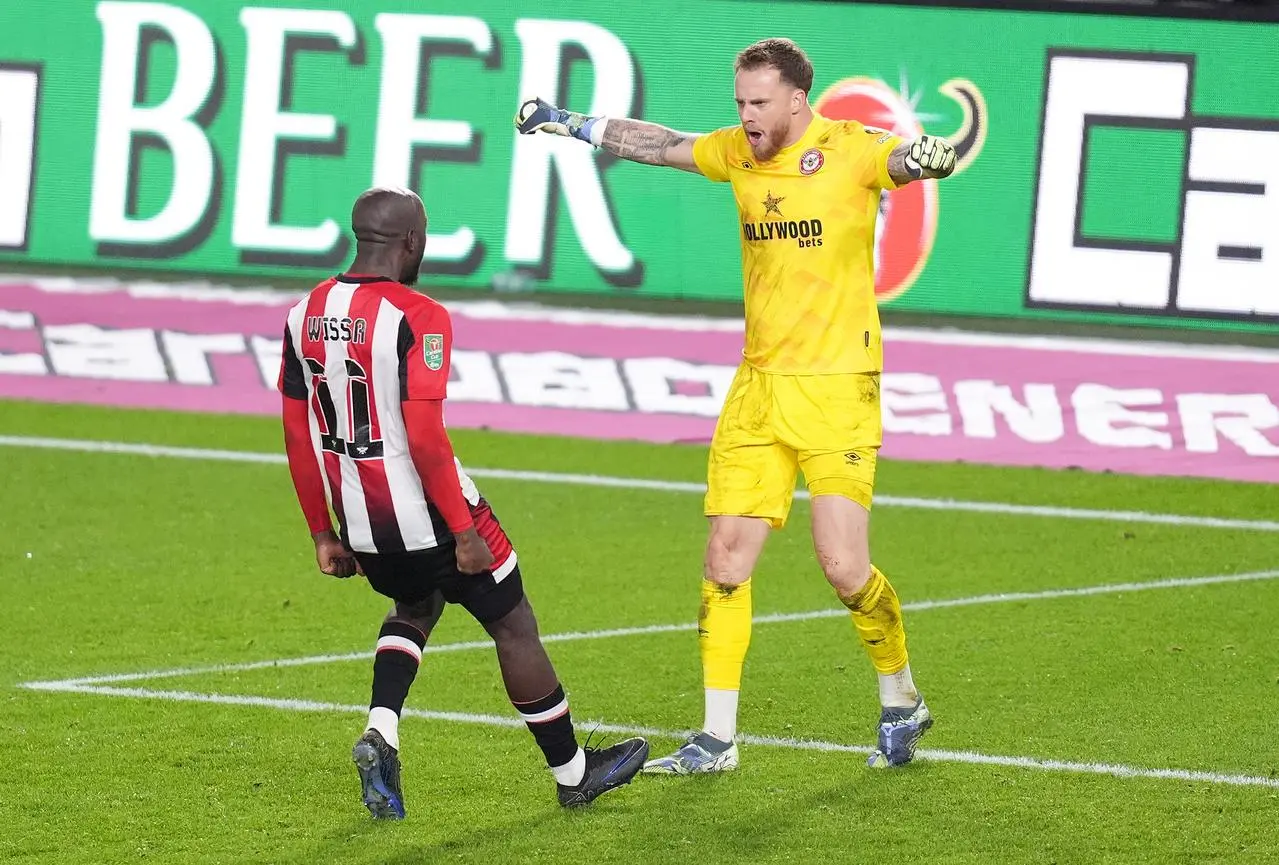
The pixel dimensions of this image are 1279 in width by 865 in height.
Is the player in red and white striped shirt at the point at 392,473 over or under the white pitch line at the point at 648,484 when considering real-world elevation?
over

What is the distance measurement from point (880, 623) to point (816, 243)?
1174 millimetres

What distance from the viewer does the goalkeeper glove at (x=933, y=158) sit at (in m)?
6.12

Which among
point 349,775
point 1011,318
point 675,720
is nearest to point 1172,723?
point 675,720

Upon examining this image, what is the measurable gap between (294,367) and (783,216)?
163cm

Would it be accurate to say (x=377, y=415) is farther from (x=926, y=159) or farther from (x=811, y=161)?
(x=926, y=159)

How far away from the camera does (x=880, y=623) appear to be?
21.1 feet

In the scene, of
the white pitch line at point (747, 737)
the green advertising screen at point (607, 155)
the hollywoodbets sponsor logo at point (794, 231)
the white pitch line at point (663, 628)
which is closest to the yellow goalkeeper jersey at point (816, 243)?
the hollywoodbets sponsor logo at point (794, 231)

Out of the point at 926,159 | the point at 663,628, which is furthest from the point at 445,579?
the point at 663,628

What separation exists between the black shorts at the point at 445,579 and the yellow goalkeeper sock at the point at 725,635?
0.78 meters

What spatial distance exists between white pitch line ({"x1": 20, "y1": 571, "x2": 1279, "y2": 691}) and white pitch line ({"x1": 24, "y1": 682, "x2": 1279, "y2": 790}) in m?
0.16

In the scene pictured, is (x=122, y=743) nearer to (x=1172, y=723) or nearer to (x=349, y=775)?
(x=349, y=775)

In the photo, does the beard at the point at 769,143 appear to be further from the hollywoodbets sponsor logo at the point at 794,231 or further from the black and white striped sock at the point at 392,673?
the black and white striped sock at the point at 392,673

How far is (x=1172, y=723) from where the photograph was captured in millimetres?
6961

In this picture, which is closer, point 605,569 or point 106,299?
point 605,569
